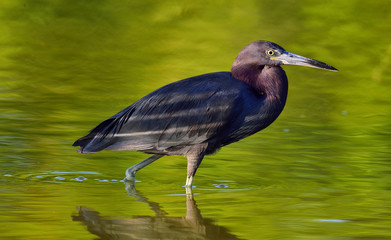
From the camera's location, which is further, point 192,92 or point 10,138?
point 10,138

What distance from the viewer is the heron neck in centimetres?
874

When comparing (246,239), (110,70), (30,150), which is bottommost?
(246,239)

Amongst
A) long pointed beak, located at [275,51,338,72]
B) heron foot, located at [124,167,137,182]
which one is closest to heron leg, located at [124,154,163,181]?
heron foot, located at [124,167,137,182]

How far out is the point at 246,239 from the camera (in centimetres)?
655

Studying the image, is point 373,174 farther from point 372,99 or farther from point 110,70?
point 110,70

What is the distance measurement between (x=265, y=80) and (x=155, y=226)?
92.2 inches

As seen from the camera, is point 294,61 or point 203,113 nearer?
point 203,113

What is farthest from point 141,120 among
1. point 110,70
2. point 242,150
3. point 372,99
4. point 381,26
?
point 381,26

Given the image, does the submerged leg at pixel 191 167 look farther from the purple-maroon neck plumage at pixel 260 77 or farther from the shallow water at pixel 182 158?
the purple-maroon neck plumage at pixel 260 77

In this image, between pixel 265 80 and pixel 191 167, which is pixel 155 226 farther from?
pixel 265 80

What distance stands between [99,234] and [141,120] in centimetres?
221

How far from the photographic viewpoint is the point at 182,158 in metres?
10.1

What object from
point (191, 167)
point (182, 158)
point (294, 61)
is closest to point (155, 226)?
point (191, 167)

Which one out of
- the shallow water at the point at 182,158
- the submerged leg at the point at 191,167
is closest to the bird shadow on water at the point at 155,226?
the shallow water at the point at 182,158
